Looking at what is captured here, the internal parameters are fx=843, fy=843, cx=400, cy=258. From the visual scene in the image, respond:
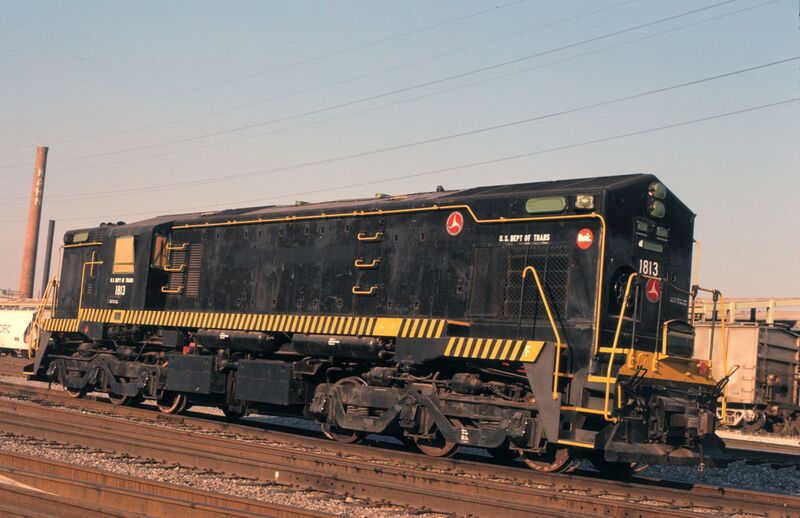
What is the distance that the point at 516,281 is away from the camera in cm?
1183

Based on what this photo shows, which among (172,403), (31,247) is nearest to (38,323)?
(172,403)

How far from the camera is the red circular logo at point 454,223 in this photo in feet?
41.2

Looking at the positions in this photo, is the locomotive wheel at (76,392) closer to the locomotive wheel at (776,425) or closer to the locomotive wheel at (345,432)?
the locomotive wheel at (345,432)

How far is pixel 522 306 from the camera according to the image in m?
11.7

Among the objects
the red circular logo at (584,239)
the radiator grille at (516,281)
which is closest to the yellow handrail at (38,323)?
the radiator grille at (516,281)

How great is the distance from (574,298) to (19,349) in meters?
35.1

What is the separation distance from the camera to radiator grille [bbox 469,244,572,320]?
1137 centimetres

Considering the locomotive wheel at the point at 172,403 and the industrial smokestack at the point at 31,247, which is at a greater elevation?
the industrial smokestack at the point at 31,247

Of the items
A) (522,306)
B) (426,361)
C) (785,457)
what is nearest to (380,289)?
(426,361)

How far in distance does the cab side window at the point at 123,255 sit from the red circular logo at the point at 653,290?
1107 centimetres

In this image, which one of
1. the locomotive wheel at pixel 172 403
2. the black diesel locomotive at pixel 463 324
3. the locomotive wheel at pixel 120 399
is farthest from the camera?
the locomotive wheel at pixel 120 399

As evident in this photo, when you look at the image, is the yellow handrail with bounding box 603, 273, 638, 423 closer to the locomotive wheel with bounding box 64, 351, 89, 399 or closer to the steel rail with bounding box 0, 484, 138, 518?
the steel rail with bounding box 0, 484, 138, 518

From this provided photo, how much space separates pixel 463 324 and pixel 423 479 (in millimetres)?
2821

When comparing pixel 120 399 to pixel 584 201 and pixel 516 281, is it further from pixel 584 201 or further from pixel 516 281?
pixel 584 201
